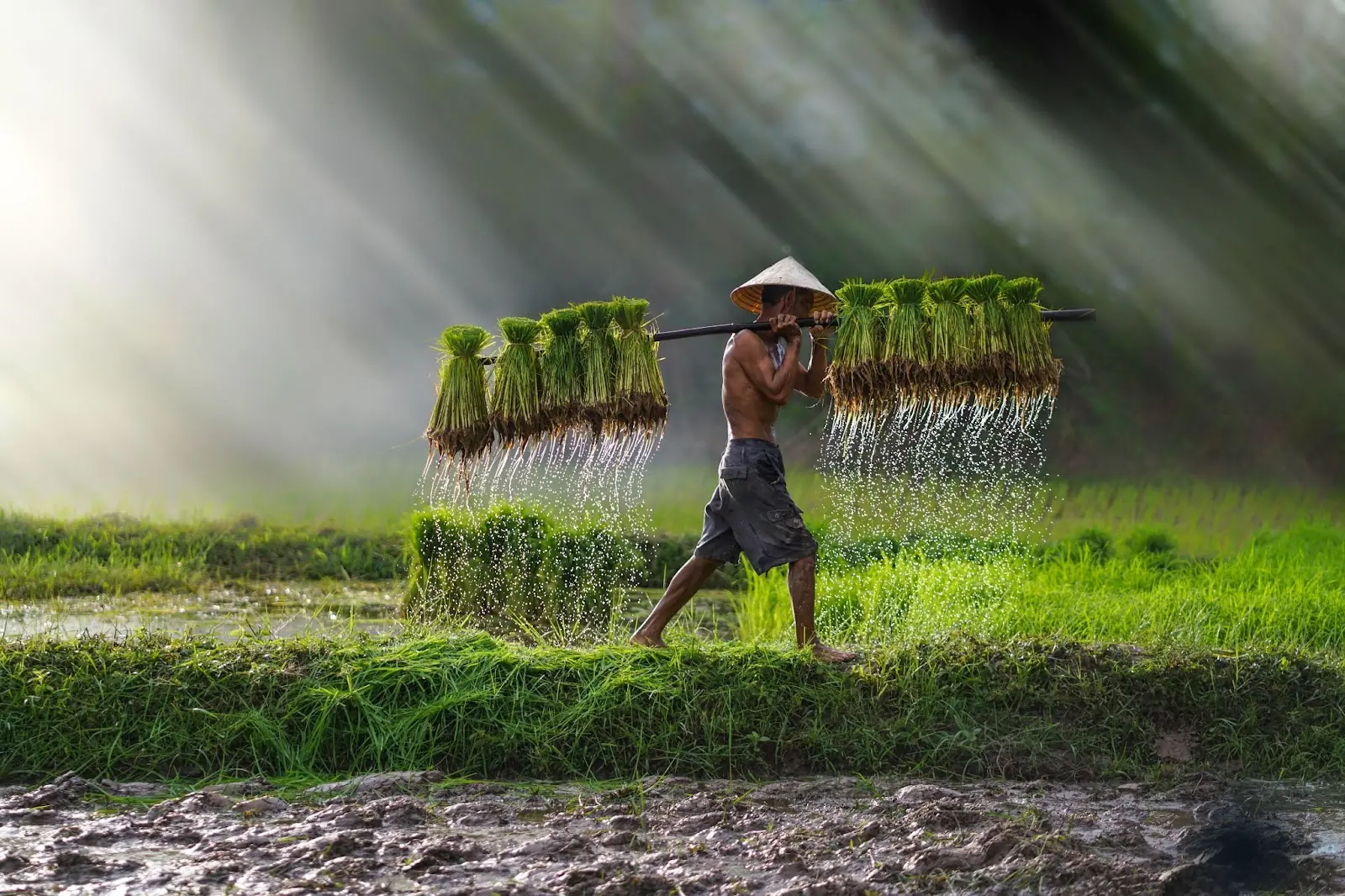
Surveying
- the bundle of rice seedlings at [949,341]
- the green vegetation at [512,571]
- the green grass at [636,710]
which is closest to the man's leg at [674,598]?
the green grass at [636,710]

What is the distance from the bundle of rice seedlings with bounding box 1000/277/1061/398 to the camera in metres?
5.51

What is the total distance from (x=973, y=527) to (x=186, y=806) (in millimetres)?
4750

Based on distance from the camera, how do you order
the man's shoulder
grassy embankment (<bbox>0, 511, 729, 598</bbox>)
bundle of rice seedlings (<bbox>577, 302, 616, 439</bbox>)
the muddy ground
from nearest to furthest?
the muddy ground → the man's shoulder → bundle of rice seedlings (<bbox>577, 302, 616, 439</bbox>) → grassy embankment (<bbox>0, 511, 729, 598</bbox>)

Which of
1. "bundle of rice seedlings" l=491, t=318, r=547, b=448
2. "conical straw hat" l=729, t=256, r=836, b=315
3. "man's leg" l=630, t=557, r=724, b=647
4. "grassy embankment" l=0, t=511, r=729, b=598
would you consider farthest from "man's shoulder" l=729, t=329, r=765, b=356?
"grassy embankment" l=0, t=511, r=729, b=598

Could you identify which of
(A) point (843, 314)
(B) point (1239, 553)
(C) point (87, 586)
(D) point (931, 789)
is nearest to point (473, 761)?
(D) point (931, 789)

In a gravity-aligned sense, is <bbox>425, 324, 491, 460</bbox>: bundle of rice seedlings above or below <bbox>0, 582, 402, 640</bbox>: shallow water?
above

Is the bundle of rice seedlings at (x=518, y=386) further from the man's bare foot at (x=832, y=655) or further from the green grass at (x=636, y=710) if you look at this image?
the man's bare foot at (x=832, y=655)

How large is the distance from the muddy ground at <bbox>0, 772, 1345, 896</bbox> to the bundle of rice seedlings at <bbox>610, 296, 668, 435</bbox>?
1991 millimetres

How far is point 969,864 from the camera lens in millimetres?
3404

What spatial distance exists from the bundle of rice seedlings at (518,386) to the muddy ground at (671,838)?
210 centimetres

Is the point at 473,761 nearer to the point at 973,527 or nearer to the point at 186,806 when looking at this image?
the point at 186,806

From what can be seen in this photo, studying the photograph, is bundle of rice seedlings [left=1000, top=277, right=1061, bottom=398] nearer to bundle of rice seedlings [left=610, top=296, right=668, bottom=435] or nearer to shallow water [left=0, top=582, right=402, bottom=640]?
bundle of rice seedlings [left=610, top=296, right=668, bottom=435]

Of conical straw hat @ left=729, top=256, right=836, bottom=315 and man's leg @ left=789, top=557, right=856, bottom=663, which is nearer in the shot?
man's leg @ left=789, top=557, right=856, bottom=663

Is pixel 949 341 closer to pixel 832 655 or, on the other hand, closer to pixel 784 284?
pixel 784 284
